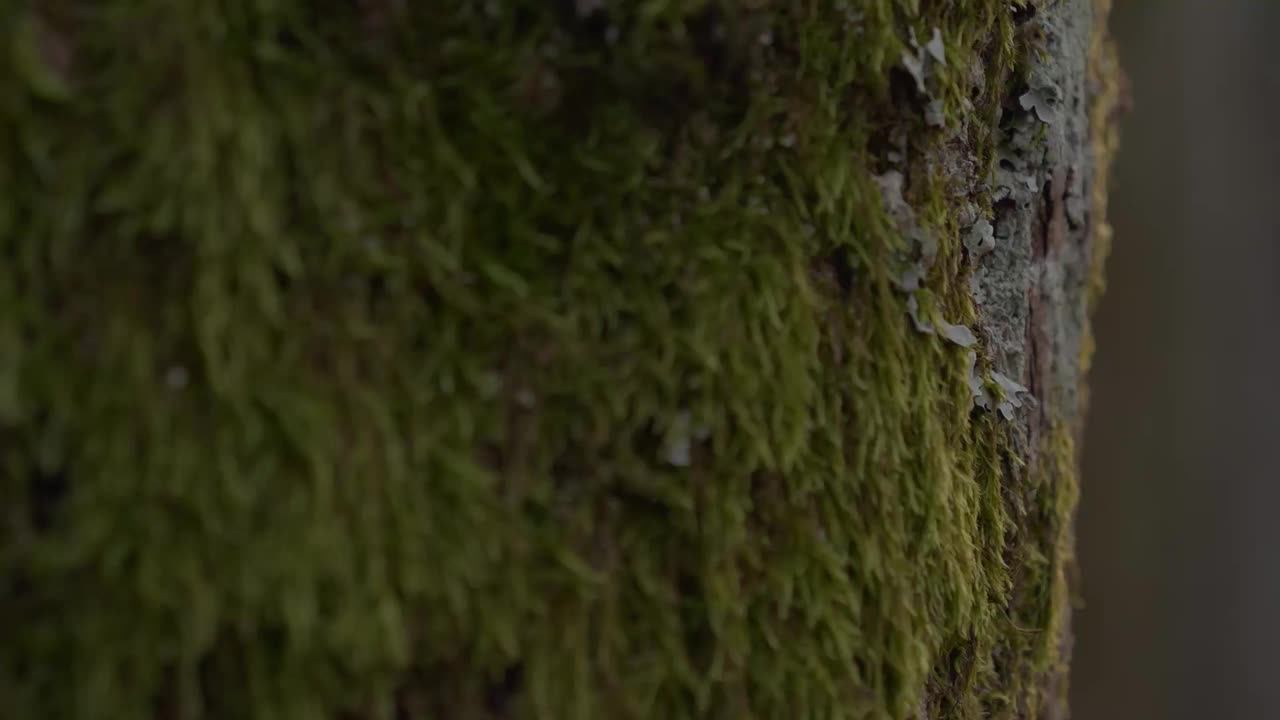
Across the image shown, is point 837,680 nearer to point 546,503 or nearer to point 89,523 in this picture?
point 546,503

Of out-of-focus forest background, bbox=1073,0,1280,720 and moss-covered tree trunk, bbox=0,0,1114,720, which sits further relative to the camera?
out-of-focus forest background, bbox=1073,0,1280,720

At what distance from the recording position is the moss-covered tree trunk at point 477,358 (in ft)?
1.24

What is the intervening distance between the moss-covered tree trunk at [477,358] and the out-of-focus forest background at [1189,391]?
95.9 inches

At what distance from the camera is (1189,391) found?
2605mm

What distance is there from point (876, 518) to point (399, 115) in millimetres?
383

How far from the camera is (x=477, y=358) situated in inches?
17.4

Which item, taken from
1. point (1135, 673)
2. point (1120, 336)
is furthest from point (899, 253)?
point (1135, 673)

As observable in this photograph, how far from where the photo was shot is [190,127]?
15.2 inches

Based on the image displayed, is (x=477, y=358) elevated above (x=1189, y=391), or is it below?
above

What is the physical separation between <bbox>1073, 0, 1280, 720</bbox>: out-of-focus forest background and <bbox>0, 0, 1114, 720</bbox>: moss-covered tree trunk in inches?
95.9

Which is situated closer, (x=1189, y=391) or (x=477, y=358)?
(x=477, y=358)

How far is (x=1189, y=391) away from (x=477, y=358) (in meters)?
2.84

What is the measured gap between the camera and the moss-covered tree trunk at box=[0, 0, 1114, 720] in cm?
Answer: 38

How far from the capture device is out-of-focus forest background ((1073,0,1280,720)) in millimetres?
2453
